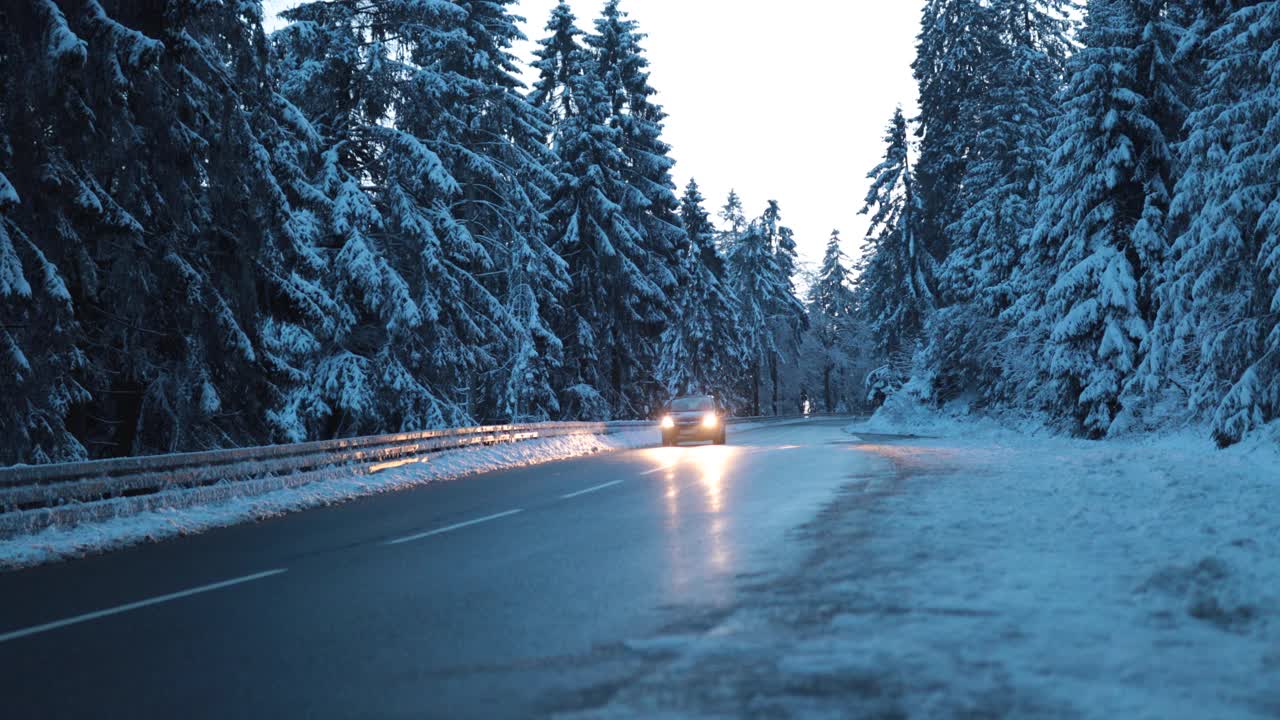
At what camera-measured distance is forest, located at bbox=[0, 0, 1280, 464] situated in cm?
1422

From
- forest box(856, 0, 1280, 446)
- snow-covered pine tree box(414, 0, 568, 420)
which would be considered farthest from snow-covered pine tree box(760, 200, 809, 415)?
snow-covered pine tree box(414, 0, 568, 420)

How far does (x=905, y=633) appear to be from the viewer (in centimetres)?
547

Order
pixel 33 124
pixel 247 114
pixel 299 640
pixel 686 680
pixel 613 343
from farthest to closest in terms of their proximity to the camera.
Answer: pixel 613 343
pixel 247 114
pixel 33 124
pixel 299 640
pixel 686 680

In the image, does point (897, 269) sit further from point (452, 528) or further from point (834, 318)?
point (834, 318)

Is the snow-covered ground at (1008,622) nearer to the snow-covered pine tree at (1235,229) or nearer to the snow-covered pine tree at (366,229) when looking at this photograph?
the snow-covered pine tree at (1235,229)

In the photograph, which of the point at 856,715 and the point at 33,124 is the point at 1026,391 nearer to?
the point at 33,124

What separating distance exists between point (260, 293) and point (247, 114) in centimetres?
319

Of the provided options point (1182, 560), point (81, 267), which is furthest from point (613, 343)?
point (1182, 560)

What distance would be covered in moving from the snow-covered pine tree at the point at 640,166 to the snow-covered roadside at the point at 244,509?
21.9 metres

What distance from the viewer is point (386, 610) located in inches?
268

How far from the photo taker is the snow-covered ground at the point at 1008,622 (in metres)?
4.31

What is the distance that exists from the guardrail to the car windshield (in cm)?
1313

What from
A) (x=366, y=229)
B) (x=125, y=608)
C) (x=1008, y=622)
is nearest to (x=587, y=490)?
(x=125, y=608)

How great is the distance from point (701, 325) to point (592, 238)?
2019 cm
